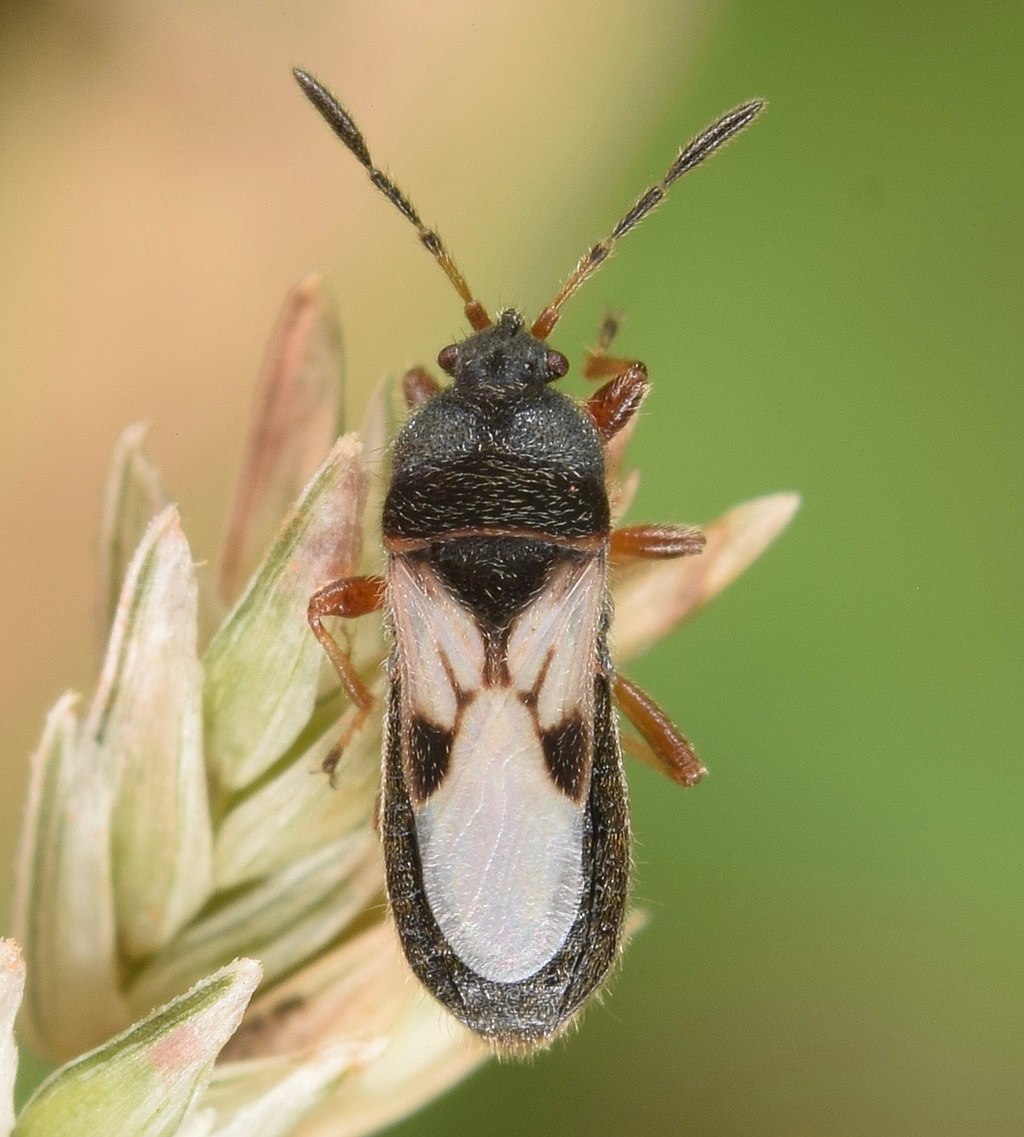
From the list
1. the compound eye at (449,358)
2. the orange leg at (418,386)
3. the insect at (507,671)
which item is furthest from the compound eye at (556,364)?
the orange leg at (418,386)

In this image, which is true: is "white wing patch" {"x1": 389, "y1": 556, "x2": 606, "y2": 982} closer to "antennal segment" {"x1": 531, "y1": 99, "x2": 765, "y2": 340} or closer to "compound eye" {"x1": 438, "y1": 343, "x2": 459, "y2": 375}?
"compound eye" {"x1": 438, "y1": 343, "x2": 459, "y2": 375}

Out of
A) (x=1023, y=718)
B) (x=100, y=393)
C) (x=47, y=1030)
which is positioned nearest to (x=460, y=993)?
(x=47, y=1030)

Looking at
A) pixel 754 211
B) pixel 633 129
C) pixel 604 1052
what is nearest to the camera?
pixel 604 1052

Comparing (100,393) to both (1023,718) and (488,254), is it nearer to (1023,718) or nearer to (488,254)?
(488,254)

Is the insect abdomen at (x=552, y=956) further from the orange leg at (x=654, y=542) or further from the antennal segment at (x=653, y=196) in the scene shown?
the antennal segment at (x=653, y=196)

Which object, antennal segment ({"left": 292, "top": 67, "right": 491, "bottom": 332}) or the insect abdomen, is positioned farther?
antennal segment ({"left": 292, "top": 67, "right": 491, "bottom": 332})

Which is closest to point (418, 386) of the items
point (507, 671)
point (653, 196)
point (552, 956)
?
point (653, 196)

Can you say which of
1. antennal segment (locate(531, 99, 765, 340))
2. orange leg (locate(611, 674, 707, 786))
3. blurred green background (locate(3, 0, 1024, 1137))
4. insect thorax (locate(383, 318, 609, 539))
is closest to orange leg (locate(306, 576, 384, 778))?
insect thorax (locate(383, 318, 609, 539))
